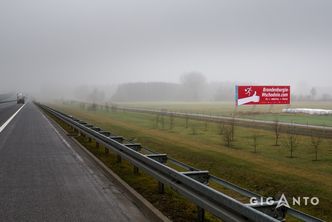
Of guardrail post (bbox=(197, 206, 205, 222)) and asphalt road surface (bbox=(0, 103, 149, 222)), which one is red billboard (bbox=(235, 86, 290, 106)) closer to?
asphalt road surface (bbox=(0, 103, 149, 222))

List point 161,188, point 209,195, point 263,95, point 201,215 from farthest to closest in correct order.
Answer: point 263,95 → point 161,188 → point 201,215 → point 209,195

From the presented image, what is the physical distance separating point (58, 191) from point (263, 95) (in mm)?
24322

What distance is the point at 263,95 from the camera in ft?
101

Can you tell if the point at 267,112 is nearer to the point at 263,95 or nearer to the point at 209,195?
the point at 263,95

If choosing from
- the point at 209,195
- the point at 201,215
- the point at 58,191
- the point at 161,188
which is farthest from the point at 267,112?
the point at 209,195

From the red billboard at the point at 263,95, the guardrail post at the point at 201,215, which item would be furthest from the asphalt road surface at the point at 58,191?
the red billboard at the point at 263,95

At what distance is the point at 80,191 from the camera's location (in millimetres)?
8430

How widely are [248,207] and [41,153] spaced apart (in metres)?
11.2

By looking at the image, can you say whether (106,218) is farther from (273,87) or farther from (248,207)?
(273,87)

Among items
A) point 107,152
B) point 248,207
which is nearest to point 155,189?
point 248,207

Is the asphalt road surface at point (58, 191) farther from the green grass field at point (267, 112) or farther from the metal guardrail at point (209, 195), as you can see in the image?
the green grass field at point (267, 112)

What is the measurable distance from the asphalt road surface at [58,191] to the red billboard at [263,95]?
18471 mm

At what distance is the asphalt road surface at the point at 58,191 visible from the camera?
22.0 ft

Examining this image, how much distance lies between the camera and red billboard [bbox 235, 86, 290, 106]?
99.3 ft
